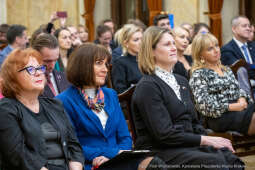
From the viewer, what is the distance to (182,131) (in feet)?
10.4

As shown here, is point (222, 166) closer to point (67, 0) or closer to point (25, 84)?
point (25, 84)

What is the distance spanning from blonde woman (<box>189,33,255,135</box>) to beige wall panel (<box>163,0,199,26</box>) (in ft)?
19.2

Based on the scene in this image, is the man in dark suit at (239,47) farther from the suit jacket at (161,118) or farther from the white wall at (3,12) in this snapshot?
the white wall at (3,12)

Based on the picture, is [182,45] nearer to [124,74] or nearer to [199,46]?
[124,74]

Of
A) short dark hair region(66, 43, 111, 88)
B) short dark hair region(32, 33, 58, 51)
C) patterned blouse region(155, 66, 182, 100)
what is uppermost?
short dark hair region(32, 33, 58, 51)

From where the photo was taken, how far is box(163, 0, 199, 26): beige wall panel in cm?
1021

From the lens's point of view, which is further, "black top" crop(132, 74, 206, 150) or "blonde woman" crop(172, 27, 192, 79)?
"blonde woman" crop(172, 27, 192, 79)

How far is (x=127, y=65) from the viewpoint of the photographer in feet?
16.7

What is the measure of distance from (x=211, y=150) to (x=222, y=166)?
0.20 m

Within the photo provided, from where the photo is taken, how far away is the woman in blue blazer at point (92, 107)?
298 cm

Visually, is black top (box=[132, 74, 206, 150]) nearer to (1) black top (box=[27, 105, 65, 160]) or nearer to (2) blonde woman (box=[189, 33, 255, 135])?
(1) black top (box=[27, 105, 65, 160])

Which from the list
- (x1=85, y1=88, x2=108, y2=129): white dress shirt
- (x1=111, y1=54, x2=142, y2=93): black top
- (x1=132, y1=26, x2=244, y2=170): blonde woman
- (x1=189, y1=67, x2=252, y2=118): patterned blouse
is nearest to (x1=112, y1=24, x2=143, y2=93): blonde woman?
(x1=111, y1=54, x2=142, y2=93): black top

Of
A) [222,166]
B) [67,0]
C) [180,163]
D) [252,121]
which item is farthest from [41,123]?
[67,0]

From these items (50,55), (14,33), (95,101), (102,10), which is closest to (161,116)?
(95,101)
